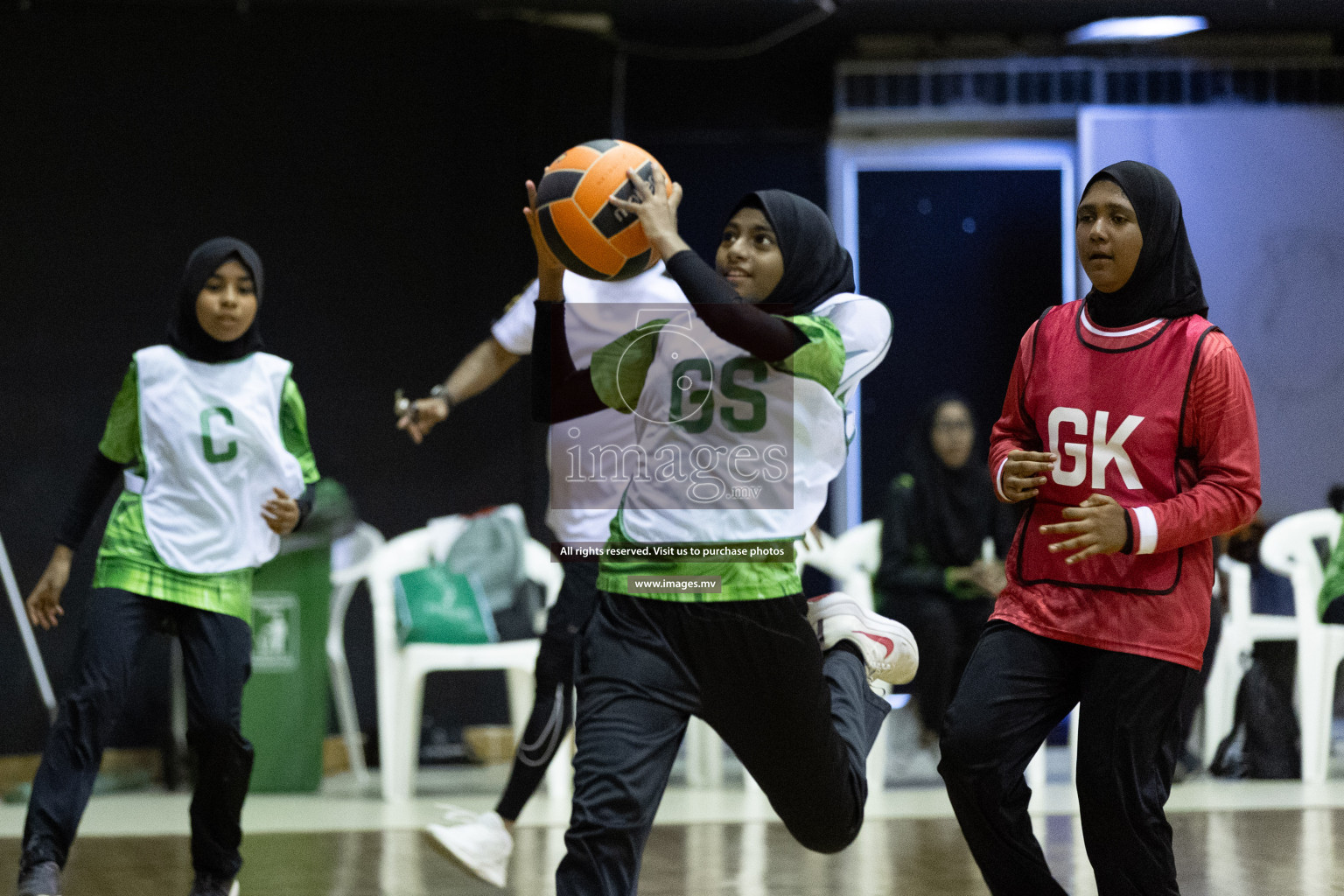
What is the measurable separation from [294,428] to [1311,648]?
4424 mm

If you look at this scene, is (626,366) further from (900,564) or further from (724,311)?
(900,564)

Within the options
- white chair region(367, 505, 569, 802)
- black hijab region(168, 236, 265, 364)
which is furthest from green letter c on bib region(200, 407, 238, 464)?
white chair region(367, 505, 569, 802)

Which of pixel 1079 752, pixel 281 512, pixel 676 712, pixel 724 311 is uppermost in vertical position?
pixel 724 311

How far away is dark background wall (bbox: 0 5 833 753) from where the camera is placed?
670 centimetres

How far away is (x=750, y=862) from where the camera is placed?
4668 millimetres

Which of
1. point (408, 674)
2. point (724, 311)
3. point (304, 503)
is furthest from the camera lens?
point (408, 674)

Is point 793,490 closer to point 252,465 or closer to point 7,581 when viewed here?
point 252,465

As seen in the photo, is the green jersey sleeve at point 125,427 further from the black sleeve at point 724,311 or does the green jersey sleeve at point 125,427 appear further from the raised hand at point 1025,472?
the raised hand at point 1025,472

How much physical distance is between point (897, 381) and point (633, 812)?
5.61 meters

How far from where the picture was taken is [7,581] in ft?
21.4

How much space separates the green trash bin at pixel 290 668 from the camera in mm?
6117

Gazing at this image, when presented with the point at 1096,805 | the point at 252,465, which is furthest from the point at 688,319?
the point at 252,465

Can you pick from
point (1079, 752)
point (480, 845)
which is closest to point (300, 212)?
point (480, 845)

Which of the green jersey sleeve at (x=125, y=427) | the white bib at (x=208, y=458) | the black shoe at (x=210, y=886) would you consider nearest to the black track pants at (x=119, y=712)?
the black shoe at (x=210, y=886)
